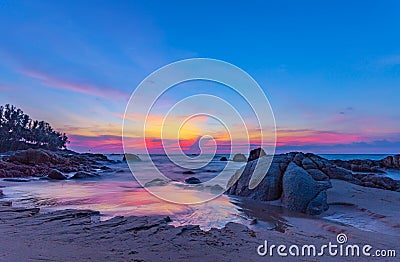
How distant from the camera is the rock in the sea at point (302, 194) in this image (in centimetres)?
930

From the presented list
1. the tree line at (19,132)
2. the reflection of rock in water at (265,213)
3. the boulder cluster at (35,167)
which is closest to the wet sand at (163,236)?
the reflection of rock in water at (265,213)

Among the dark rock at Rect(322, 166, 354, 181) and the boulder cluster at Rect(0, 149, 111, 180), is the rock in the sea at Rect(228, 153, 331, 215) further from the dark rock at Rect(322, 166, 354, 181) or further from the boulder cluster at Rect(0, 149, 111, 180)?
the boulder cluster at Rect(0, 149, 111, 180)

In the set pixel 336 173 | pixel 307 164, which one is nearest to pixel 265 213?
pixel 307 164

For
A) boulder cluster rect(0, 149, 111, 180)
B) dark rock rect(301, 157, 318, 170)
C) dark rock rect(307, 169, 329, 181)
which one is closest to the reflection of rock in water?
dark rock rect(307, 169, 329, 181)

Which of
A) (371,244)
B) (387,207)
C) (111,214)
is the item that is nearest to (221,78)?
(111,214)

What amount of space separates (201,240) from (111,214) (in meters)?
3.67

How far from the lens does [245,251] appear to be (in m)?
4.71

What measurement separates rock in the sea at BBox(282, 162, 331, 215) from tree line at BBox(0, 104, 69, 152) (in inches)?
3264

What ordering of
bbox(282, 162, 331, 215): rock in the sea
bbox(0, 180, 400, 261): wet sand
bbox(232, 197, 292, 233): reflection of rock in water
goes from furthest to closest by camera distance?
bbox(282, 162, 331, 215): rock in the sea, bbox(232, 197, 292, 233): reflection of rock in water, bbox(0, 180, 400, 261): wet sand

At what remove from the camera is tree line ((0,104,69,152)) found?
72625mm

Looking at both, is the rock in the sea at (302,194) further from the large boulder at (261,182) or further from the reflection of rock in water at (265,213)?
the large boulder at (261,182)

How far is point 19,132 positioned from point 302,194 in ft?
281

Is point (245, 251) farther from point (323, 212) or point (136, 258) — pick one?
point (323, 212)

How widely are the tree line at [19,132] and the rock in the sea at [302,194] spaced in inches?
3264
